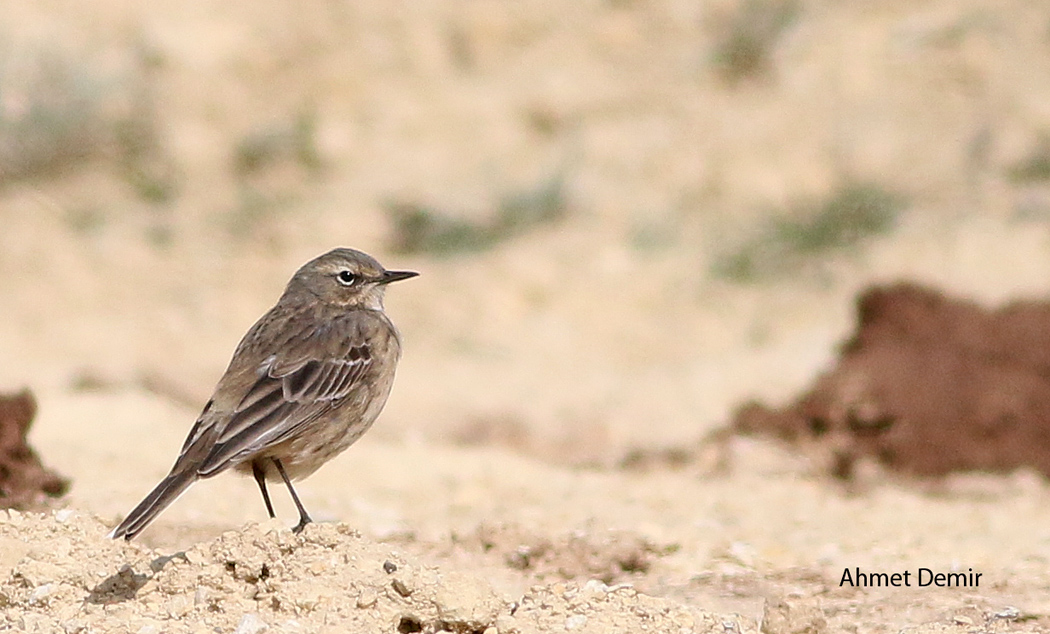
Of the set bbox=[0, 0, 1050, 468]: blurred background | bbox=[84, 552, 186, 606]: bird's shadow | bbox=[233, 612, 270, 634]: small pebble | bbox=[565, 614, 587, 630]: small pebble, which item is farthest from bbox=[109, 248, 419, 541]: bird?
bbox=[0, 0, 1050, 468]: blurred background

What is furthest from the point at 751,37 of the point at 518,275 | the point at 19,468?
the point at 19,468

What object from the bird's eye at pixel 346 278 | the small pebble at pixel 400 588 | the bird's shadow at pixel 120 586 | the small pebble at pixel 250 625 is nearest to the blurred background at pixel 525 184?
the bird's eye at pixel 346 278

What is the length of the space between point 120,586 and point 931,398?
6370 mm

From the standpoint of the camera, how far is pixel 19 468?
8102mm

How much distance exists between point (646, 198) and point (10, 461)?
11022mm

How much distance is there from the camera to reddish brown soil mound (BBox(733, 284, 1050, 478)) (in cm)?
1055

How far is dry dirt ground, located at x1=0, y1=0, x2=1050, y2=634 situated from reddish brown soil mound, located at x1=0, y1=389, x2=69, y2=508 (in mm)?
440

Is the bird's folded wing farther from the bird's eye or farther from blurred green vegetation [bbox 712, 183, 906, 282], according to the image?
blurred green vegetation [bbox 712, 183, 906, 282]

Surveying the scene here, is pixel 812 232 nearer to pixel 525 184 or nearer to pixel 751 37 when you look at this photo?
pixel 525 184

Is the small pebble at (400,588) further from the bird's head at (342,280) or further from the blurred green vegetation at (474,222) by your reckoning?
the blurred green vegetation at (474,222)

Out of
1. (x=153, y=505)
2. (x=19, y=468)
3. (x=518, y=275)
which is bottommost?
(x=153, y=505)

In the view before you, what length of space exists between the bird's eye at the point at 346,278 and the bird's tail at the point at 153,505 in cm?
192

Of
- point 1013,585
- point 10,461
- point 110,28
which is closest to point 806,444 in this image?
point 1013,585

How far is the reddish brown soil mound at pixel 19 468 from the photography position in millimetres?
7961
